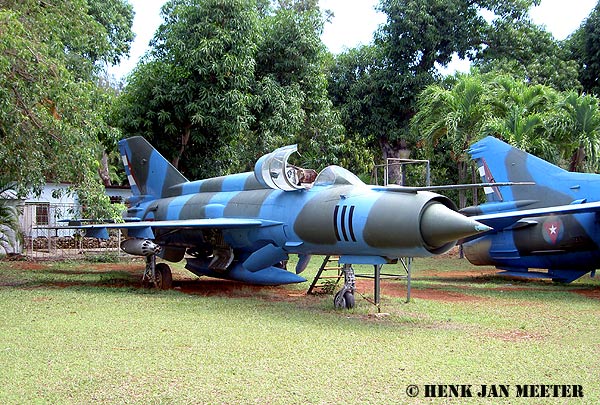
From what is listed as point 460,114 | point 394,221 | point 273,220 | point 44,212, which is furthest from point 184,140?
point 394,221

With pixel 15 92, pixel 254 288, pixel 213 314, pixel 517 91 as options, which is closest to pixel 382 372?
pixel 213 314

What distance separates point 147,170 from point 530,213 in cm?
934

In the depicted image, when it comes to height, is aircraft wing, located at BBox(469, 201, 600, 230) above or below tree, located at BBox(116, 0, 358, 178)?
below

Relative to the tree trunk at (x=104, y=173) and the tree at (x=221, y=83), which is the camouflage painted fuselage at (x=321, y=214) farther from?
the tree trunk at (x=104, y=173)

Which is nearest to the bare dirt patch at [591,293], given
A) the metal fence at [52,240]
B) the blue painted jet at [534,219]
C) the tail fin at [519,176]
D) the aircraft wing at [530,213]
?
the blue painted jet at [534,219]

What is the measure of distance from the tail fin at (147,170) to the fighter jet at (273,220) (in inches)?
1.0

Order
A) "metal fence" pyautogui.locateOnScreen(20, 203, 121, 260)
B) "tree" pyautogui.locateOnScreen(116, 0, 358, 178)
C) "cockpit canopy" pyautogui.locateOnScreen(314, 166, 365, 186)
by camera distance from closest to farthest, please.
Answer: "cockpit canopy" pyautogui.locateOnScreen(314, 166, 365, 186)
"tree" pyautogui.locateOnScreen(116, 0, 358, 178)
"metal fence" pyautogui.locateOnScreen(20, 203, 121, 260)

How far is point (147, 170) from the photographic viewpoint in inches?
631

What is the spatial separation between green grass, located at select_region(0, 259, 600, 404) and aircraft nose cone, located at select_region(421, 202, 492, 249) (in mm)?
1295

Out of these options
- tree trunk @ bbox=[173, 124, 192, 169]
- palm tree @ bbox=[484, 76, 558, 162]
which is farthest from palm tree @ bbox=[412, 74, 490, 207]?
tree trunk @ bbox=[173, 124, 192, 169]

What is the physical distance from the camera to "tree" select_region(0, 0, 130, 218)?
1210cm

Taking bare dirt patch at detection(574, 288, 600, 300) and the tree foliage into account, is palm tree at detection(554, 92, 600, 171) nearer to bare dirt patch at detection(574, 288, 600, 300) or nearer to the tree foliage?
the tree foliage

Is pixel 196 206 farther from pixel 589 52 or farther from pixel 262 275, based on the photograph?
pixel 589 52

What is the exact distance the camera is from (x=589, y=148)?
58.7 ft
